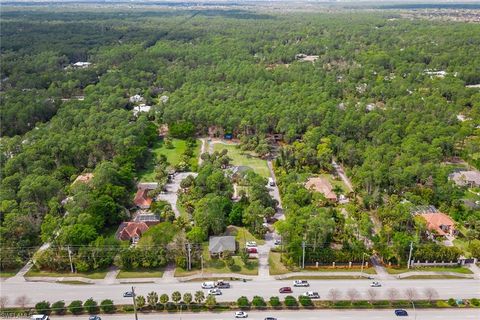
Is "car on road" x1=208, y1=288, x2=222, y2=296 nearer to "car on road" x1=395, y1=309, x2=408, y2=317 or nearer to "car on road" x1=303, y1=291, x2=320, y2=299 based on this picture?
"car on road" x1=303, y1=291, x2=320, y2=299

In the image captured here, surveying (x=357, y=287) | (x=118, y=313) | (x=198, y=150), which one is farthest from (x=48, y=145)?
(x=357, y=287)

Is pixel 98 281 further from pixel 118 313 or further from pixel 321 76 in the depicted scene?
pixel 321 76

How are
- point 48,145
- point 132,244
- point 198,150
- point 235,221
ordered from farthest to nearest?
point 198,150, point 48,145, point 235,221, point 132,244

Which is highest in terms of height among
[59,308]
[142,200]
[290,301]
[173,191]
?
[142,200]

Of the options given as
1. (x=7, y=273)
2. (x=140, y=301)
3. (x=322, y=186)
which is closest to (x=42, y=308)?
(x=7, y=273)

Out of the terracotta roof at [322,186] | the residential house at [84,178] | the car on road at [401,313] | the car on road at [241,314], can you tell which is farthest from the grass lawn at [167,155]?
the car on road at [401,313]

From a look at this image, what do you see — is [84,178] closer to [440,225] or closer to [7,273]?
[7,273]
